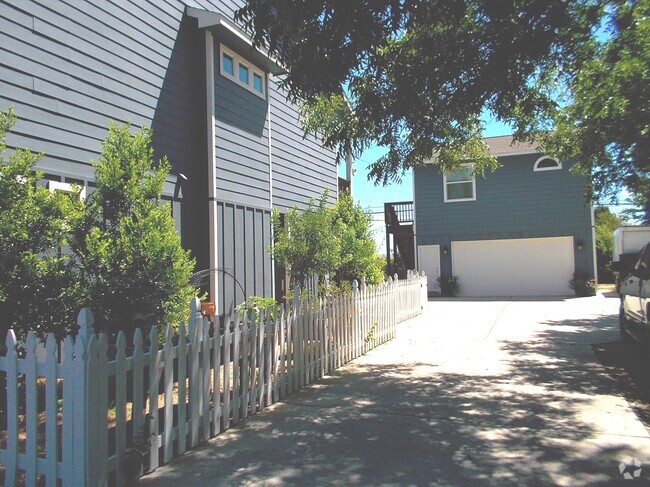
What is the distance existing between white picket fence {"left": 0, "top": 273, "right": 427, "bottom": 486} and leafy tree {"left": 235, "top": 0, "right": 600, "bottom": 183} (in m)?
2.58

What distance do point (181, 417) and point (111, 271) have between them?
1.62 m

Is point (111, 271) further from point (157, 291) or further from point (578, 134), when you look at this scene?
point (578, 134)

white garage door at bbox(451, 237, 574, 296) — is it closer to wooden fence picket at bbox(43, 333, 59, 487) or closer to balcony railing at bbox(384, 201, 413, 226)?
balcony railing at bbox(384, 201, 413, 226)

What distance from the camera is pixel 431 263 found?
21.1 meters

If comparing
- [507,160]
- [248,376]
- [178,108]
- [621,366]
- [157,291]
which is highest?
[507,160]

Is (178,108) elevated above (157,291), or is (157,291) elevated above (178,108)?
(178,108)

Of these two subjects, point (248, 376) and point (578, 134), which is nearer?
point (248, 376)

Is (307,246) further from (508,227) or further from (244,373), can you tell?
(508,227)

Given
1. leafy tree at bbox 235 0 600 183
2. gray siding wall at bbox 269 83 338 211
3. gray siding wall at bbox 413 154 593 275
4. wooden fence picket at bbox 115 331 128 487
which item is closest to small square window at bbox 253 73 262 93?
gray siding wall at bbox 269 83 338 211

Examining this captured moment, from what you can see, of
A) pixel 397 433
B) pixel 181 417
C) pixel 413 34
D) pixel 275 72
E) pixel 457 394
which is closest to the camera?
pixel 181 417

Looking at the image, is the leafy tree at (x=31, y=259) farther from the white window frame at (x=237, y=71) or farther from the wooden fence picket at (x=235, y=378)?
the white window frame at (x=237, y=71)

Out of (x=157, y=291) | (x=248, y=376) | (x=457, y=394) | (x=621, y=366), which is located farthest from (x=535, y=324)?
(x=157, y=291)

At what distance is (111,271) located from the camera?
4.56m

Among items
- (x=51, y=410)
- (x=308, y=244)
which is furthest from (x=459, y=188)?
(x=51, y=410)
